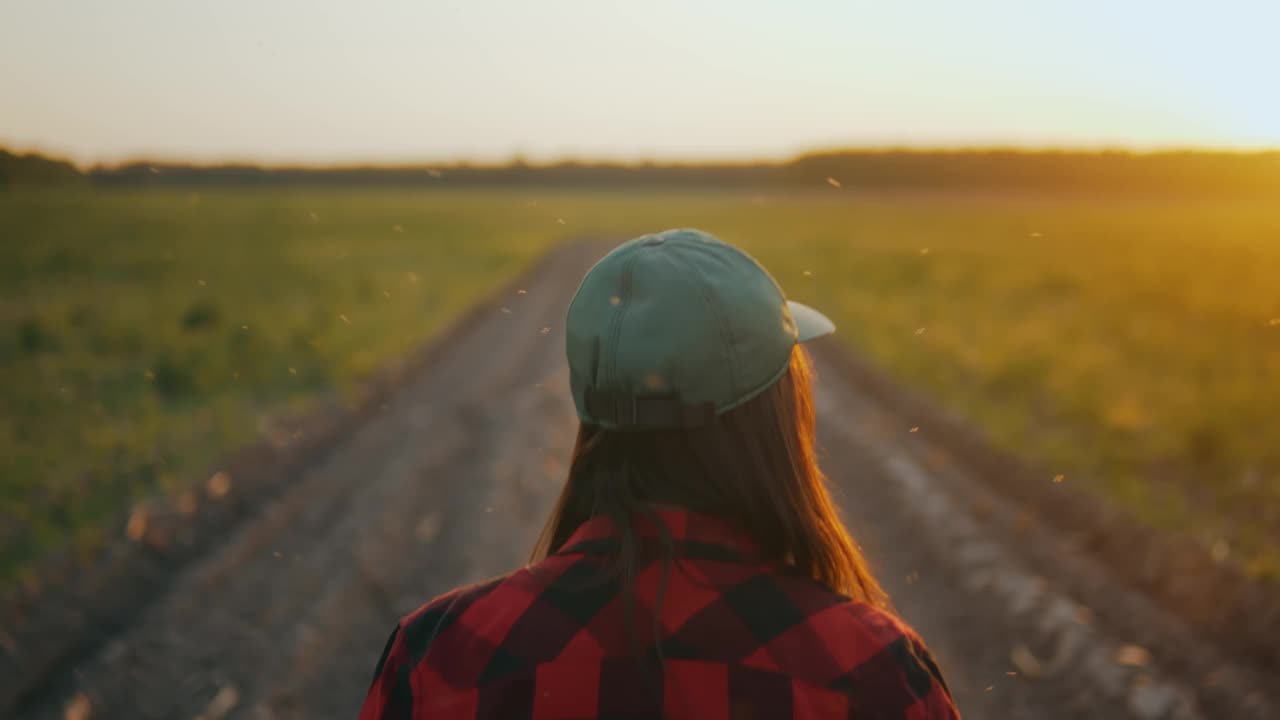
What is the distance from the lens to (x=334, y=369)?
10.9 meters

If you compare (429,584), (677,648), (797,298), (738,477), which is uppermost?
(738,477)

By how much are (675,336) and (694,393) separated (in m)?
0.09

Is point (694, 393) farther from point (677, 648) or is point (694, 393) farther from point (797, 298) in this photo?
point (797, 298)

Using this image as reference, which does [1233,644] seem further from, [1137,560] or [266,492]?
[266,492]

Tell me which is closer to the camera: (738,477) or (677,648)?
(677,648)

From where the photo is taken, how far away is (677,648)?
118 cm

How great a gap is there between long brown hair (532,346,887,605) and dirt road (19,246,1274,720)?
2.71m

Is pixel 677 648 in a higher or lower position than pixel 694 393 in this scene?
lower

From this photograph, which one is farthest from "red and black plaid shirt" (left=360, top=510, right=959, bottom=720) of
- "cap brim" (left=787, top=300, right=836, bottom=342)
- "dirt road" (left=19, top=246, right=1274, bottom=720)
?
"dirt road" (left=19, top=246, right=1274, bottom=720)

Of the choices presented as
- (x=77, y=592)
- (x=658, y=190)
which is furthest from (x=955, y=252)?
(x=658, y=190)

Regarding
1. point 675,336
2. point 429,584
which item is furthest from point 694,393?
point 429,584

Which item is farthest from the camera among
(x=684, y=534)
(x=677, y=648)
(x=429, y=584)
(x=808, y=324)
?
(x=429, y=584)

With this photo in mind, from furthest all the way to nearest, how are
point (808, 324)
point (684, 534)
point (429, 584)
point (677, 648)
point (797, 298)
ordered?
point (797, 298) < point (429, 584) < point (808, 324) < point (684, 534) < point (677, 648)

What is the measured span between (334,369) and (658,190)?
3444 inches
